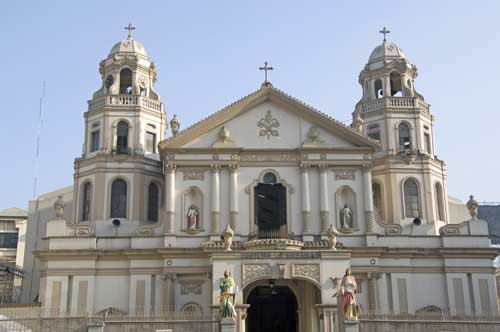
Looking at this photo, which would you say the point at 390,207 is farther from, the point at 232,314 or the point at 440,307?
the point at 232,314

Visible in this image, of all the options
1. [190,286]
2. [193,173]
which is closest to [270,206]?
[193,173]

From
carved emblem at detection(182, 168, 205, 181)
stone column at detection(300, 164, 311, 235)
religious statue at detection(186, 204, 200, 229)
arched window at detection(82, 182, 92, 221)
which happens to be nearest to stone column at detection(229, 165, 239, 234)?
carved emblem at detection(182, 168, 205, 181)

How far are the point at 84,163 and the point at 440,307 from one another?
21.7 metres

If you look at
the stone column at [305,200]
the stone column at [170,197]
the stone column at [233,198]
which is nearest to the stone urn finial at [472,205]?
the stone column at [305,200]

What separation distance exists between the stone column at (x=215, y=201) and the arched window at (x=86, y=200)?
25.1ft

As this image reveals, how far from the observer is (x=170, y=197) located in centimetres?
3594

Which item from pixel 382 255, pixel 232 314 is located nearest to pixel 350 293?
pixel 232 314

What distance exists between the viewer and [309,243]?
33719 mm

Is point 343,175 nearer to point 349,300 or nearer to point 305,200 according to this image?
point 305,200

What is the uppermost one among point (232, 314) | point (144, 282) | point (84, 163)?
point (84, 163)

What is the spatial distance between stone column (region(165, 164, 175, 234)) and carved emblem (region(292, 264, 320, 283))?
7827mm

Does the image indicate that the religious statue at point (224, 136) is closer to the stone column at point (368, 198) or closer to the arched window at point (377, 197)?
→ the stone column at point (368, 198)

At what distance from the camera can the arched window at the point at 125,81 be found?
41.1 metres

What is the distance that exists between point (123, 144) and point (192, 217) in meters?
7.13
